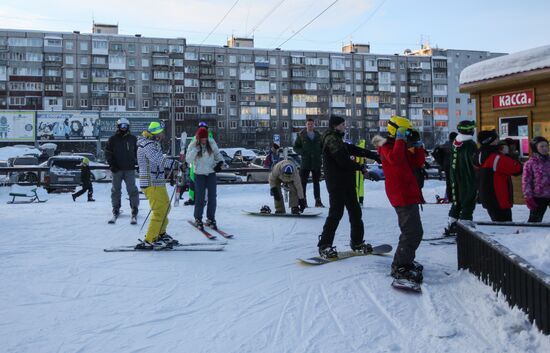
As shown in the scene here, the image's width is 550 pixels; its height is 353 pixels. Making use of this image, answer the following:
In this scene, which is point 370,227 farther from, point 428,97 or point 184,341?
point 428,97

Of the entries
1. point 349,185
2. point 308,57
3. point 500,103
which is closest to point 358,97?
point 308,57

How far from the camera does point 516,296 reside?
378 cm

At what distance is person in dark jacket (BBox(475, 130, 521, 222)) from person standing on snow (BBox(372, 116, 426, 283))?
86.6 inches

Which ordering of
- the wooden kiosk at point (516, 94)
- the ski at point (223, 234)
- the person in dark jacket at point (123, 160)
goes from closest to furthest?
the ski at point (223, 234)
the person in dark jacket at point (123, 160)
the wooden kiosk at point (516, 94)

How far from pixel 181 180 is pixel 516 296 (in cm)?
1097

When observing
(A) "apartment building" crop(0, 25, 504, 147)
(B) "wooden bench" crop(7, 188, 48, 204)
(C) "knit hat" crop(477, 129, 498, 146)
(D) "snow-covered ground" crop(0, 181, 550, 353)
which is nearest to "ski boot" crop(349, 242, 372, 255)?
(D) "snow-covered ground" crop(0, 181, 550, 353)

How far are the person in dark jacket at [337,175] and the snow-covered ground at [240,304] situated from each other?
42cm

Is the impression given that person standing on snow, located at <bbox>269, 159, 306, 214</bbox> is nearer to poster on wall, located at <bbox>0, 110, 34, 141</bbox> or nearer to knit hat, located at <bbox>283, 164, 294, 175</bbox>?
knit hat, located at <bbox>283, 164, 294, 175</bbox>

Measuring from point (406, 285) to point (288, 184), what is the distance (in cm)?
563

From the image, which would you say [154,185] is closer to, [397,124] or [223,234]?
[223,234]

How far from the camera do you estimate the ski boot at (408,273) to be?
469 centimetres

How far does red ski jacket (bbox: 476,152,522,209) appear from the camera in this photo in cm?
645

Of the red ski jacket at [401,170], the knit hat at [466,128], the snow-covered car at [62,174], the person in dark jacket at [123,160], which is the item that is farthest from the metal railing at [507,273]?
the snow-covered car at [62,174]

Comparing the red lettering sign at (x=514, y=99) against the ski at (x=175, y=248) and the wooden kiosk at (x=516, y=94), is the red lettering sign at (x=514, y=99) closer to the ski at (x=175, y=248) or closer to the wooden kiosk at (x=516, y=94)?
the wooden kiosk at (x=516, y=94)
